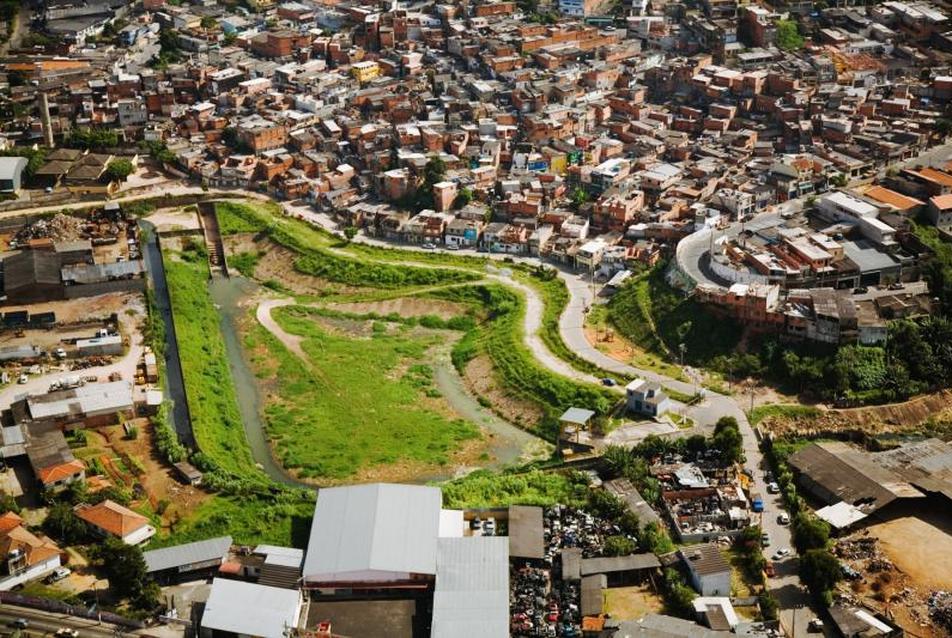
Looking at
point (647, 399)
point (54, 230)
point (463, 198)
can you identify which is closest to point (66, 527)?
point (647, 399)

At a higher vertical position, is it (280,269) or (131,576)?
(131,576)

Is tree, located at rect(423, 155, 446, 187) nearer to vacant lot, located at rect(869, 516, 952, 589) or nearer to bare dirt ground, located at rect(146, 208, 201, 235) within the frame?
bare dirt ground, located at rect(146, 208, 201, 235)

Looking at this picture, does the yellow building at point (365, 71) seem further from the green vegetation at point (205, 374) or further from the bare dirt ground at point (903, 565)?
the bare dirt ground at point (903, 565)

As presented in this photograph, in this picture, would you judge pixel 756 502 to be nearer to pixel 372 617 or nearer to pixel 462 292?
pixel 372 617

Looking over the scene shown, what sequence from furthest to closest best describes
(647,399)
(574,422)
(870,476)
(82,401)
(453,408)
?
(453,408) < (82,401) < (647,399) < (574,422) < (870,476)

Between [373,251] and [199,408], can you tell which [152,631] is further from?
[373,251]
